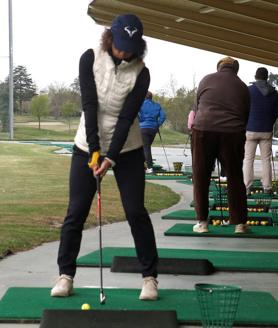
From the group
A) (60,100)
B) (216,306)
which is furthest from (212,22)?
(60,100)

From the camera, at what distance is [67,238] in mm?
6121

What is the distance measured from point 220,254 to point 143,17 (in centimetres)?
807

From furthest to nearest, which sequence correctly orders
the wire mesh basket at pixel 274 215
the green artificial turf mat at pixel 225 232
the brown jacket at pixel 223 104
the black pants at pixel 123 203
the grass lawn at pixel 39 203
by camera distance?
the wire mesh basket at pixel 274 215, the green artificial turf mat at pixel 225 232, the grass lawn at pixel 39 203, the brown jacket at pixel 223 104, the black pants at pixel 123 203

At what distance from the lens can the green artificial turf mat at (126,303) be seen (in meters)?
5.51

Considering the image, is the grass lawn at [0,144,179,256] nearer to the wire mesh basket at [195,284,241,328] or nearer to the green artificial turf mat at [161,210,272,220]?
the green artificial turf mat at [161,210,272,220]

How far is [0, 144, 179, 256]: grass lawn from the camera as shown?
9.53 meters

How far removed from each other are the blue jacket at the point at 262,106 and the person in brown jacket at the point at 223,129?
3727mm

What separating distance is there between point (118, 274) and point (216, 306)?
2254 millimetres

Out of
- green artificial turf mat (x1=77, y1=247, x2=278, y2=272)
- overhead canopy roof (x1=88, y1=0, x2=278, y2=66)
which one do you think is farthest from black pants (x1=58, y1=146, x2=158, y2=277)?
overhead canopy roof (x1=88, y1=0, x2=278, y2=66)

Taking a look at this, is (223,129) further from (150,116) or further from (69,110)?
(69,110)

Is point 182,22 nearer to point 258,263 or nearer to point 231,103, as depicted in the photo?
point 231,103

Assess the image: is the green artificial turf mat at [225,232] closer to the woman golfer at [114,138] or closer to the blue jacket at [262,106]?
the blue jacket at [262,106]

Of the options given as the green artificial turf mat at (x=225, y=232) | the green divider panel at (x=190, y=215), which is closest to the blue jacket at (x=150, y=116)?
the green divider panel at (x=190, y=215)

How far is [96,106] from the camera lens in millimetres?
5934
